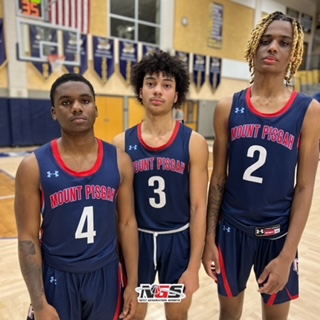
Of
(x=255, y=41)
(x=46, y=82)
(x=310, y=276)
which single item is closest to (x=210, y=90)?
(x=46, y=82)

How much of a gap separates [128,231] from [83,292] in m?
0.36

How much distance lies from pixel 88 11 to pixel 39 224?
11.0 m

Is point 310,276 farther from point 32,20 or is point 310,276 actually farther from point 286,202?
point 32,20

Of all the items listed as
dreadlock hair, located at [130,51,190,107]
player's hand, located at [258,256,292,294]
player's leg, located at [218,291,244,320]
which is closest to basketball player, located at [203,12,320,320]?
player's hand, located at [258,256,292,294]

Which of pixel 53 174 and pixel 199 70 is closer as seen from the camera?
pixel 53 174

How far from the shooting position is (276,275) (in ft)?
5.18

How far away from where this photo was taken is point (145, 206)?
1.74 meters

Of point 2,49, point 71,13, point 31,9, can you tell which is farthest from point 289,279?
point 71,13

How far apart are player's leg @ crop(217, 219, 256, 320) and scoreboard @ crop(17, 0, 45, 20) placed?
1036cm

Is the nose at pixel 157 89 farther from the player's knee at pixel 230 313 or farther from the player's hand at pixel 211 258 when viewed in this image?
Result: the player's knee at pixel 230 313

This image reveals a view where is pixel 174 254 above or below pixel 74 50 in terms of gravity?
below

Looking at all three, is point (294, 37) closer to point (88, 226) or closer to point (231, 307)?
point (88, 226)

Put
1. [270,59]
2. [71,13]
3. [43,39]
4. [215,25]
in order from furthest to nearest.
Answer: [215,25]
[71,13]
[43,39]
[270,59]

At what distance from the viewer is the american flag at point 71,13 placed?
1009cm
